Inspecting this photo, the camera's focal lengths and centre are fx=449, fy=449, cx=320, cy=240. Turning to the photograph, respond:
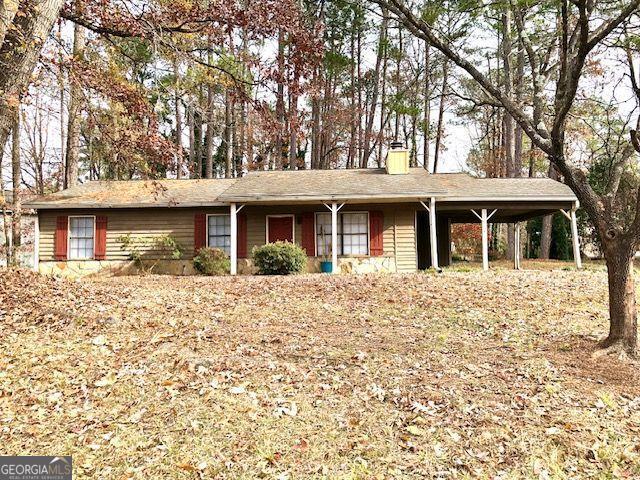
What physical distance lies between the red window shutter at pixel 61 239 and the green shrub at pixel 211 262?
493 cm

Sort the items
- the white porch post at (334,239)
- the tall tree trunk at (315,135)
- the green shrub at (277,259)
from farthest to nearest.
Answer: the tall tree trunk at (315,135), the white porch post at (334,239), the green shrub at (277,259)

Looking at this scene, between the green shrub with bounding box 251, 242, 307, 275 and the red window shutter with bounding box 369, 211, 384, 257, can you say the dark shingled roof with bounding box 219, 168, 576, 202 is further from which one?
the green shrub with bounding box 251, 242, 307, 275

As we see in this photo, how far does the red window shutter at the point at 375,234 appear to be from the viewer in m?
15.4

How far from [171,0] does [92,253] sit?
35.2 ft

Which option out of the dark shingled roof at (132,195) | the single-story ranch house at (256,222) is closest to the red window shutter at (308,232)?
the single-story ranch house at (256,222)

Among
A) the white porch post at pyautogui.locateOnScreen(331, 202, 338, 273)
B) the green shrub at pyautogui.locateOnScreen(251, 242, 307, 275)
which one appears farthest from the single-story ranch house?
the green shrub at pyautogui.locateOnScreen(251, 242, 307, 275)

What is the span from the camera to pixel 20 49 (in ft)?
18.7

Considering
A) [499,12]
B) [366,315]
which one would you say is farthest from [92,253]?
[499,12]

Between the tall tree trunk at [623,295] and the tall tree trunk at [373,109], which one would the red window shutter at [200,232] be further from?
the tall tree trunk at [373,109]

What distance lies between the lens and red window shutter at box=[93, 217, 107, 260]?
51.8 ft

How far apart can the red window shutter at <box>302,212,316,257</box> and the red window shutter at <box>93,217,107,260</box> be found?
276 inches

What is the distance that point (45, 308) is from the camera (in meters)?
7.37

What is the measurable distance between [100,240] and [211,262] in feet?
14.5

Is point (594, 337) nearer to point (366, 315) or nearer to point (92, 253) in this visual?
point (366, 315)
